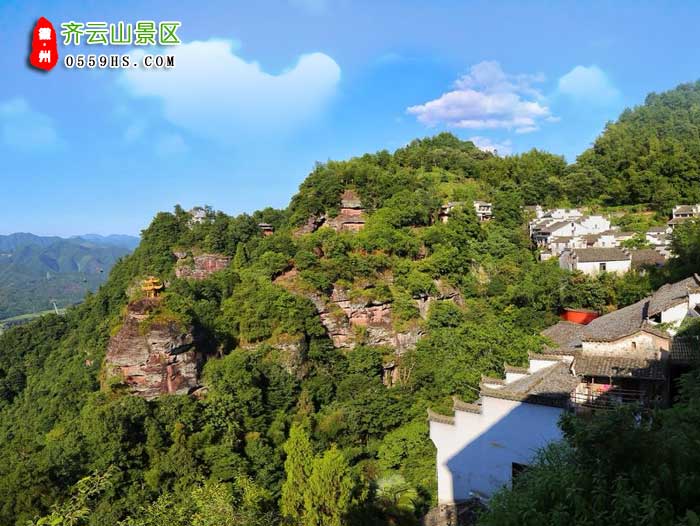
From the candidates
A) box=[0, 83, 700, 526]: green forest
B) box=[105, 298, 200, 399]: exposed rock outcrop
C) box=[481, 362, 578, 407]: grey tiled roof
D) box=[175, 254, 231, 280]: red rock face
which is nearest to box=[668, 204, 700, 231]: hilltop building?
box=[0, 83, 700, 526]: green forest

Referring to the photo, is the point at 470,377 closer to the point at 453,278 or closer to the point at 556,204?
the point at 453,278

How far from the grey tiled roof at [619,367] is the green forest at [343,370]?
3.88 metres

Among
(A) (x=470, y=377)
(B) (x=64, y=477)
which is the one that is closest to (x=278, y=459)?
(B) (x=64, y=477)

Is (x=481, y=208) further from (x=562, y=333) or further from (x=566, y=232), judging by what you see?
(x=562, y=333)

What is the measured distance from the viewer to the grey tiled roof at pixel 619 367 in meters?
11.3

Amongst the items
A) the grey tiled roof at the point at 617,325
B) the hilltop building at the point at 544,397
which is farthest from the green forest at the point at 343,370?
the grey tiled roof at the point at 617,325

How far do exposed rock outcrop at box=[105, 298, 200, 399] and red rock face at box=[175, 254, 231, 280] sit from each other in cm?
1354

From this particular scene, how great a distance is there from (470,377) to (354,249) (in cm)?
1080

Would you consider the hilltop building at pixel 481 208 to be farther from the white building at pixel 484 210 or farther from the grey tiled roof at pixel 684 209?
the grey tiled roof at pixel 684 209

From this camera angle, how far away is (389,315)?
2519 centimetres

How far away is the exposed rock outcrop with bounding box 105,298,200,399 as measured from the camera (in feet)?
59.1

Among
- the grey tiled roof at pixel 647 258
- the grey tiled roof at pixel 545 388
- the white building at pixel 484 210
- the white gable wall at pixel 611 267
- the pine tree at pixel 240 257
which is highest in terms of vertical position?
the white building at pixel 484 210

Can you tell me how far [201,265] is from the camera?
107 feet

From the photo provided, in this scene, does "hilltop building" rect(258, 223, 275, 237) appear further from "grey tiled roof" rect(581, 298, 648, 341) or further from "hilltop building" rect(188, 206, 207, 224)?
"grey tiled roof" rect(581, 298, 648, 341)
